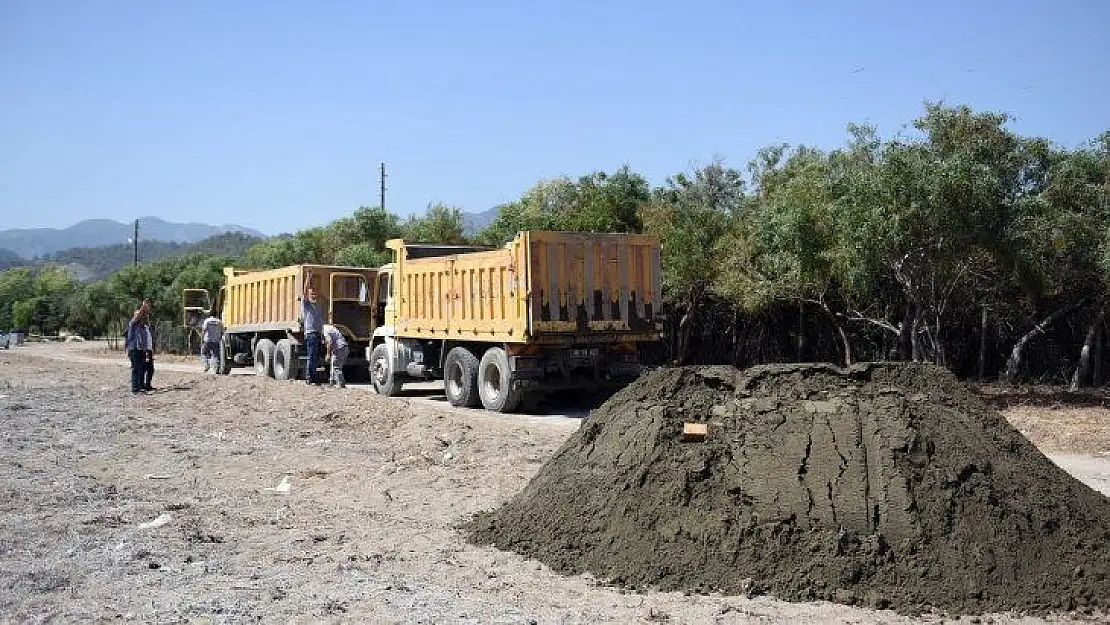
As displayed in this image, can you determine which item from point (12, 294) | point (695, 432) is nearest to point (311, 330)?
point (695, 432)

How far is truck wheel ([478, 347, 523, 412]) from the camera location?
14969 mm

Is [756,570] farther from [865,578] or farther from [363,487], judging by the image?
[363,487]

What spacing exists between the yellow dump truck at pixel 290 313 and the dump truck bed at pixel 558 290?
16.0 feet

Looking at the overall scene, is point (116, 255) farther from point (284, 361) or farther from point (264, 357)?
point (284, 361)

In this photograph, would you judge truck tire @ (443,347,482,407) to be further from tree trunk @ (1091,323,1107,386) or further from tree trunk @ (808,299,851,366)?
tree trunk @ (1091,323,1107,386)

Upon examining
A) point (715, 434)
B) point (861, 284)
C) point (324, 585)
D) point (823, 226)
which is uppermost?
point (823, 226)

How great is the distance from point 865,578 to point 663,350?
18.5 metres

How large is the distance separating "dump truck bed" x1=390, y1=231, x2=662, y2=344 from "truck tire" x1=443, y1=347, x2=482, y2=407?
1.22 feet

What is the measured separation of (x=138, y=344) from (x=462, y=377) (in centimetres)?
714

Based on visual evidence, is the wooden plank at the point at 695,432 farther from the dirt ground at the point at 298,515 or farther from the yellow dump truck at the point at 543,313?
the yellow dump truck at the point at 543,313

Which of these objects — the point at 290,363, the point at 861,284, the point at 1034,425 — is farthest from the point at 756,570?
the point at 290,363

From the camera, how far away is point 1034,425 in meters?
13.2

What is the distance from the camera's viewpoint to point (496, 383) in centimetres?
1570

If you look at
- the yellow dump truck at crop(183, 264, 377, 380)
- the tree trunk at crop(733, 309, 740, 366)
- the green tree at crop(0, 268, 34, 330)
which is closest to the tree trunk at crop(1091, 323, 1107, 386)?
the tree trunk at crop(733, 309, 740, 366)
